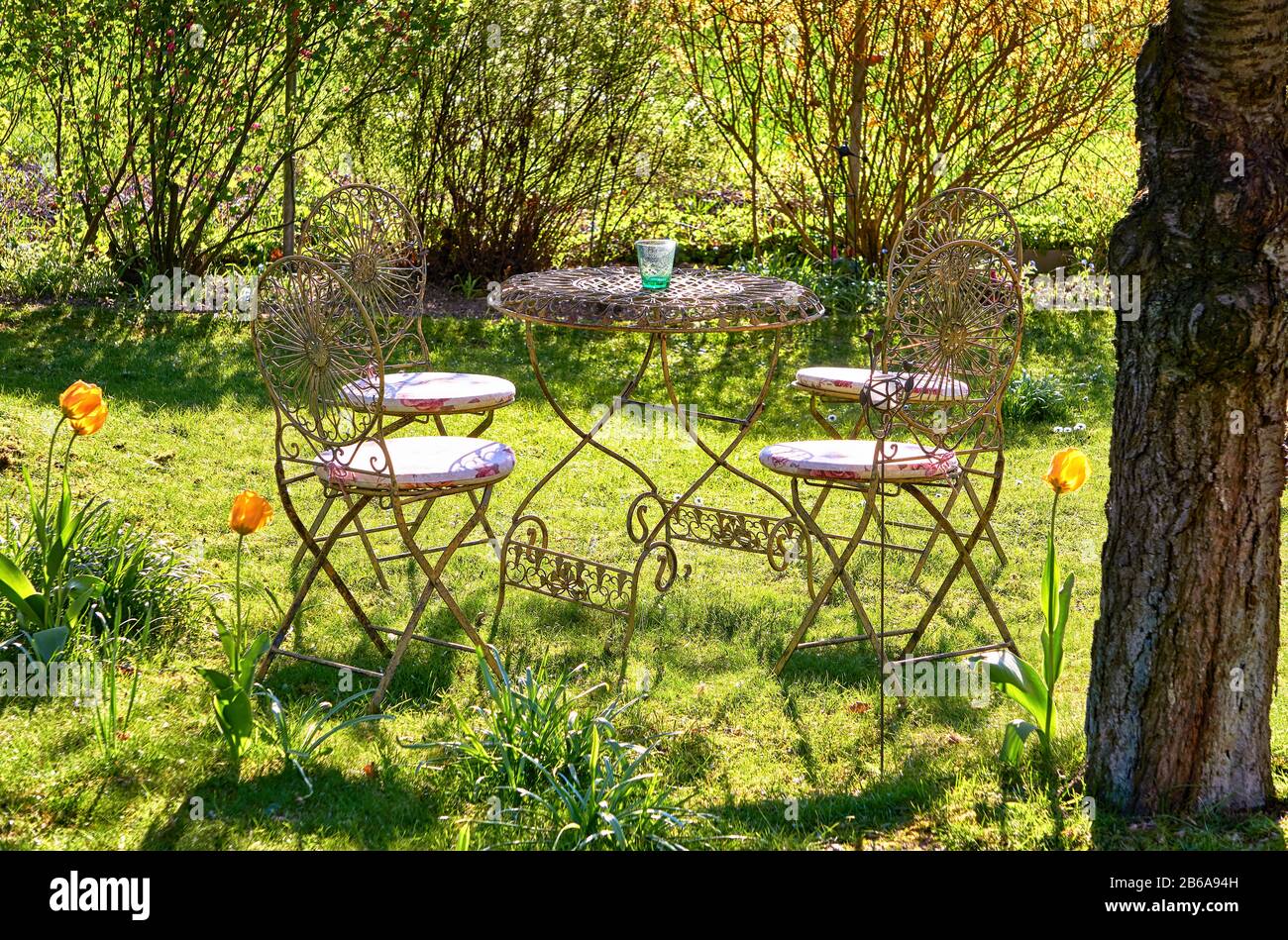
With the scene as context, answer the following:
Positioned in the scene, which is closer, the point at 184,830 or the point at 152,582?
the point at 184,830

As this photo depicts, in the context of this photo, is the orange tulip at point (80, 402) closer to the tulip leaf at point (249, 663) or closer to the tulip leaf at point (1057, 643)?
the tulip leaf at point (249, 663)

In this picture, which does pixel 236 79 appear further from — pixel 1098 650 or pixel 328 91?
pixel 1098 650

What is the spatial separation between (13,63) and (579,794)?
6.02 meters

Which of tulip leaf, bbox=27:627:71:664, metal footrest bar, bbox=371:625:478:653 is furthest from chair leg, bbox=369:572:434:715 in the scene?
tulip leaf, bbox=27:627:71:664

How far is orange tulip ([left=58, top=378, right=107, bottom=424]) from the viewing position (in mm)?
3740

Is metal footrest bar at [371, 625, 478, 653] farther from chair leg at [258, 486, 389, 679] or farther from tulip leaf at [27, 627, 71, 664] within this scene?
tulip leaf at [27, 627, 71, 664]

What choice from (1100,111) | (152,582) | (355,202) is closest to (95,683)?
(152,582)

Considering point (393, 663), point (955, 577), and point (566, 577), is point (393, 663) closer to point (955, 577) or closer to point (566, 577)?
point (566, 577)

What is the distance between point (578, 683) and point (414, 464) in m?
0.82

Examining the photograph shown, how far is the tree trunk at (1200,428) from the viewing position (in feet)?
9.88

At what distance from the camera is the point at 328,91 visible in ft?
27.3

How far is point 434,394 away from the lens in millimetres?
4422

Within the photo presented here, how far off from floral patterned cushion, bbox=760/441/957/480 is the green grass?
0.65 meters

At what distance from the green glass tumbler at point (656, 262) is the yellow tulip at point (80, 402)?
1.62 metres
